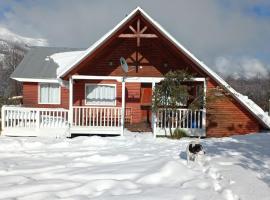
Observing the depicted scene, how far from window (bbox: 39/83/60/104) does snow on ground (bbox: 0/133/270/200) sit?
9243mm

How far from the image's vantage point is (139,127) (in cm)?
1712

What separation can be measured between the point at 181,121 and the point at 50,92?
8450mm

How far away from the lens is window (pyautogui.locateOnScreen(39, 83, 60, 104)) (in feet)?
68.5

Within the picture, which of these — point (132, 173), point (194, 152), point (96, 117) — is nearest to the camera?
point (132, 173)

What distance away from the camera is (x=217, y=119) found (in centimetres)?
1633

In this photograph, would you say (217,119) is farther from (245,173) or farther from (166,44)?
(245,173)

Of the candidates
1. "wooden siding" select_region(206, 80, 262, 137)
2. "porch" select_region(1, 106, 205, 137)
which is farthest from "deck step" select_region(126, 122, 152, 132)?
"wooden siding" select_region(206, 80, 262, 137)

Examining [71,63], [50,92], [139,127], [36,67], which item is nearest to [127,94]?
[139,127]

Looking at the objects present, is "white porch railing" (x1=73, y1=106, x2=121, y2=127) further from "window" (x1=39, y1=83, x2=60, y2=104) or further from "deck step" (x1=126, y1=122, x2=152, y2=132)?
"window" (x1=39, y1=83, x2=60, y2=104)

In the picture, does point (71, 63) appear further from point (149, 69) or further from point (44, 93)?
point (44, 93)

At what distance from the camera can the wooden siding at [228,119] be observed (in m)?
16.2

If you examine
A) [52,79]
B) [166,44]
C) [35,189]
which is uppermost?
[166,44]

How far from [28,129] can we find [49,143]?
256 cm

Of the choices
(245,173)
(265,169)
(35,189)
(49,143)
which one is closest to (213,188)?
(245,173)
